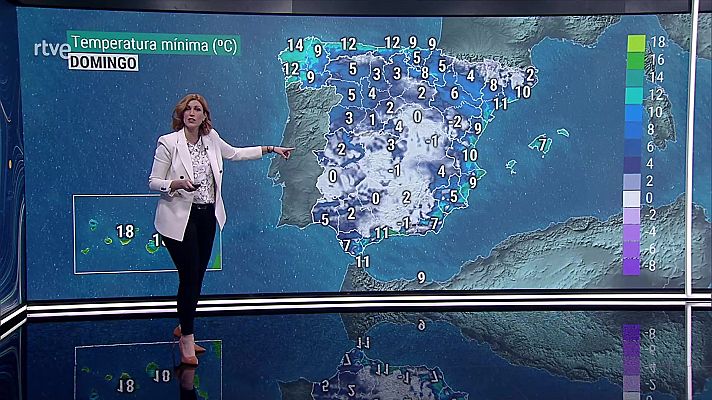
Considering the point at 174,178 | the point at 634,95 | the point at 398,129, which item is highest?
the point at 634,95

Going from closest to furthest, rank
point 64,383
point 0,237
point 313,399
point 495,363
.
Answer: point 313,399, point 64,383, point 495,363, point 0,237

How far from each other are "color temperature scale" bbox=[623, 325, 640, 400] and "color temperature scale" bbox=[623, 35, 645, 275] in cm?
92

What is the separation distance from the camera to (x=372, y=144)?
17.8 feet

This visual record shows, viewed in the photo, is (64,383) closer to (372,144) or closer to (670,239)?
(372,144)

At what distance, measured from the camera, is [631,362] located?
3941mm

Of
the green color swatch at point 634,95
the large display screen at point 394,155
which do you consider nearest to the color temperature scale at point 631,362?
the large display screen at point 394,155

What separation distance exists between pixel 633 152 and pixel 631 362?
1988 mm

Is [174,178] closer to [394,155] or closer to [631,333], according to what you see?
[394,155]

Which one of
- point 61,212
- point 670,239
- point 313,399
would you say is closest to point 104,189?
point 61,212

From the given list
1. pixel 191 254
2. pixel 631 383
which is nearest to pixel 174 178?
pixel 191 254

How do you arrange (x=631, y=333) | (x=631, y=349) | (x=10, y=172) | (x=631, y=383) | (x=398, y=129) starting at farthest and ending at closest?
(x=398, y=129) < (x=10, y=172) < (x=631, y=333) < (x=631, y=349) < (x=631, y=383)

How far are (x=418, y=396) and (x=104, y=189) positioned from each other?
2.77 meters

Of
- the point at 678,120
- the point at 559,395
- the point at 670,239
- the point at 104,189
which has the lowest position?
the point at 559,395

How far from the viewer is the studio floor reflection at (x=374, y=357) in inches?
136
